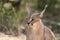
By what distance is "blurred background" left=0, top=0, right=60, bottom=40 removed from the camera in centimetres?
1012

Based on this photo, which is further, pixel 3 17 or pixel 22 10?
pixel 22 10

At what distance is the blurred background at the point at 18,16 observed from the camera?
1012 centimetres

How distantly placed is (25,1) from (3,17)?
2134 millimetres

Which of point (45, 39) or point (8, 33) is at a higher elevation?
point (45, 39)

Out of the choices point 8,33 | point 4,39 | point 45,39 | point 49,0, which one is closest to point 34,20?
point 45,39

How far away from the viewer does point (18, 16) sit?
1073 centimetres

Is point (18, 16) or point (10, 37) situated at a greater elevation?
point (18, 16)

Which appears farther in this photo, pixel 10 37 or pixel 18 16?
pixel 18 16

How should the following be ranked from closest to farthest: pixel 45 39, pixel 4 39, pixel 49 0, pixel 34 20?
1. pixel 34 20
2. pixel 45 39
3. pixel 4 39
4. pixel 49 0

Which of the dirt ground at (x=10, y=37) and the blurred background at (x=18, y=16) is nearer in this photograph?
the dirt ground at (x=10, y=37)

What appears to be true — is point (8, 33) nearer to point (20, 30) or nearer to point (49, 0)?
point (20, 30)

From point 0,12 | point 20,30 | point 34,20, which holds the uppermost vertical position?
point 34,20

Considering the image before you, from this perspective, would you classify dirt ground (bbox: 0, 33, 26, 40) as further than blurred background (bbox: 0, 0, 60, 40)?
No

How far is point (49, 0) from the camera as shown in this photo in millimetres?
12977
